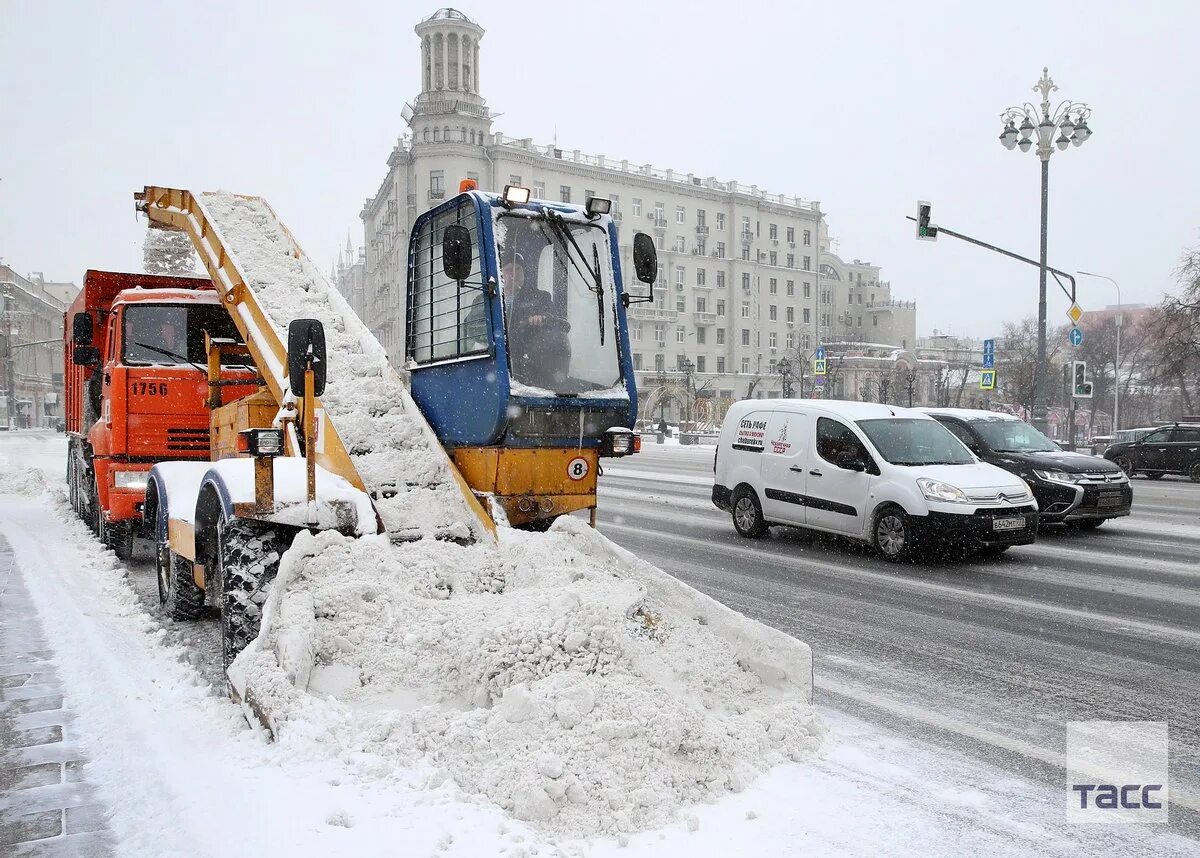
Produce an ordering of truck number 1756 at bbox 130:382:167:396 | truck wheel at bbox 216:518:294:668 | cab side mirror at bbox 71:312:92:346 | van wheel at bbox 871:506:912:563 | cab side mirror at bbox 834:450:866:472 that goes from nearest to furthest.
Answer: truck wheel at bbox 216:518:294:668 → truck number 1756 at bbox 130:382:167:396 → van wheel at bbox 871:506:912:563 → cab side mirror at bbox 71:312:92:346 → cab side mirror at bbox 834:450:866:472

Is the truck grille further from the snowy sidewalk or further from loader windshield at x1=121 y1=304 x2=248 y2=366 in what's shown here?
the snowy sidewalk

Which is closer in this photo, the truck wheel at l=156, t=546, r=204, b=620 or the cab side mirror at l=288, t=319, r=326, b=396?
the cab side mirror at l=288, t=319, r=326, b=396

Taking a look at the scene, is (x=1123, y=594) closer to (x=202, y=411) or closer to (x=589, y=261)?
(x=589, y=261)

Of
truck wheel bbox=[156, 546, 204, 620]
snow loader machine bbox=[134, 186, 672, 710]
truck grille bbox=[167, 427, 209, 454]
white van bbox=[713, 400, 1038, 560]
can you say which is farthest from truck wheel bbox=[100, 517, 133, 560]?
white van bbox=[713, 400, 1038, 560]

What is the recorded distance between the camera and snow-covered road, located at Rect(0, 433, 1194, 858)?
11.0 ft

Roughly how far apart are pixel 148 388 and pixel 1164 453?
25.5 meters

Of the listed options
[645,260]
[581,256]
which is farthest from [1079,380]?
[581,256]

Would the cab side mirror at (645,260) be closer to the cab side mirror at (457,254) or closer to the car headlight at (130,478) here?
the cab side mirror at (457,254)

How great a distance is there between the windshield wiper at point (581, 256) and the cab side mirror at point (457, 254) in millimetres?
803

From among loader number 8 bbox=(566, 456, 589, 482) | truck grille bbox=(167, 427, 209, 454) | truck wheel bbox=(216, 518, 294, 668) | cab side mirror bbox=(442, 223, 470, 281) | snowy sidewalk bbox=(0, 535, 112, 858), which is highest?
cab side mirror bbox=(442, 223, 470, 281)

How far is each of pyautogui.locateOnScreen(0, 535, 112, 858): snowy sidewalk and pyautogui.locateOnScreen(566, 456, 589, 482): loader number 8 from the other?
10.4 ft

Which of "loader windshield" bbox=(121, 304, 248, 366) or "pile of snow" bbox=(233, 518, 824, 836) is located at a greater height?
"loader windshield" bbox=(121, 304, 248, 366)

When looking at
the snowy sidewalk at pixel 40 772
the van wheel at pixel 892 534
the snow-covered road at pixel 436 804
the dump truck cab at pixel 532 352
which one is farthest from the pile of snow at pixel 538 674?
the van wheel at pixel 892 534

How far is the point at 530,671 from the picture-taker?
4.04m
